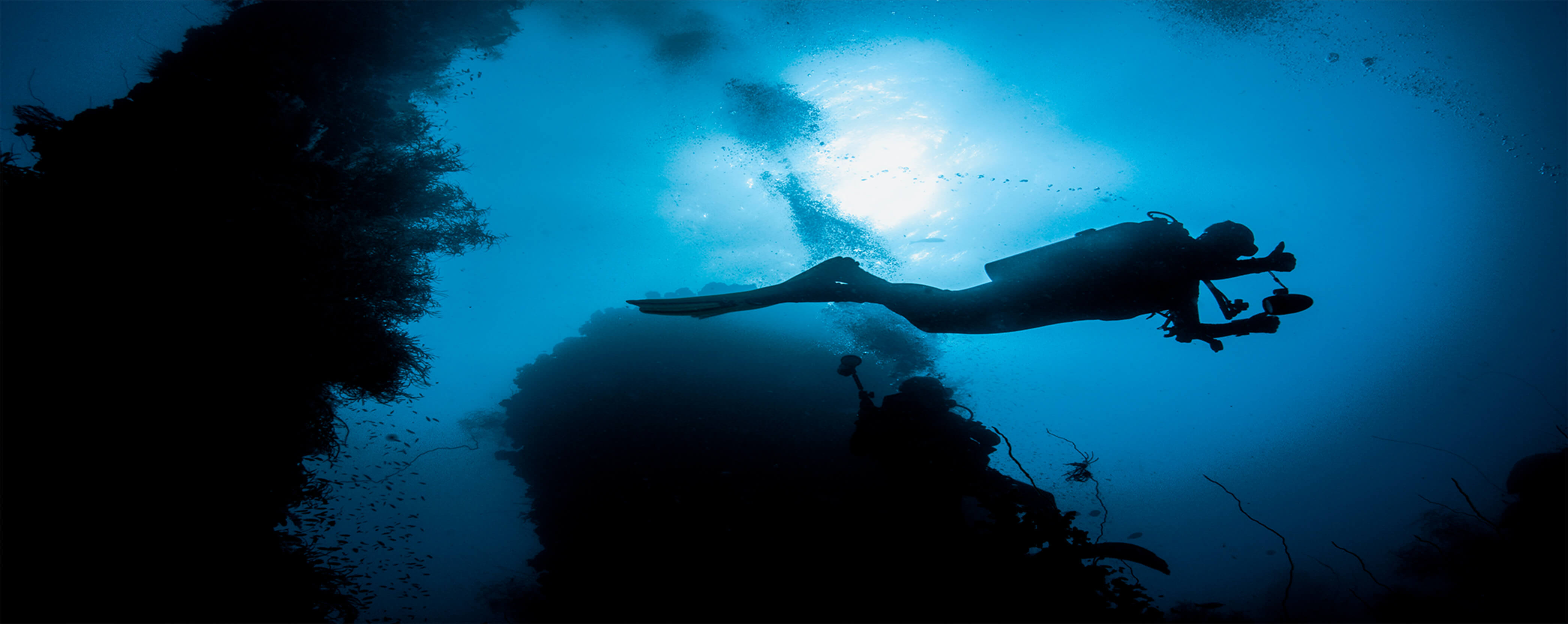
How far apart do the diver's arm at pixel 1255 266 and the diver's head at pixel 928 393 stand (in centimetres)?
511

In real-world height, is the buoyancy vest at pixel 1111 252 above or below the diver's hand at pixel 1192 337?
above

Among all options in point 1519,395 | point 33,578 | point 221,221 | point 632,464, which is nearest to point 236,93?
point 221,221

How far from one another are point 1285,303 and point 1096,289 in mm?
1507

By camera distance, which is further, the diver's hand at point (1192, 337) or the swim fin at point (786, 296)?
the swim fin at point (786, 296)

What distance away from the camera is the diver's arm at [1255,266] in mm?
4414

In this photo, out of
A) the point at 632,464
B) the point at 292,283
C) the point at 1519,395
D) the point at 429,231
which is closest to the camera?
the point at 292,283

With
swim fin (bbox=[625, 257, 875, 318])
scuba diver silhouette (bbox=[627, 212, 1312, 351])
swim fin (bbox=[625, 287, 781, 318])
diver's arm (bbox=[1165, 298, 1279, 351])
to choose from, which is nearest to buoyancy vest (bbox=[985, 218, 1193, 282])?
scuba diver silhouette (bbox=[627, 212, 1312, 351])

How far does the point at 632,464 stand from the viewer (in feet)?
46.1

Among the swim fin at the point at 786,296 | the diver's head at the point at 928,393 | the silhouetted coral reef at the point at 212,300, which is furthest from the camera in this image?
the diver's head at the point at 928,393

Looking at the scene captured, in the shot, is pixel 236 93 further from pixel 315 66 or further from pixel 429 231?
pixel 429 231

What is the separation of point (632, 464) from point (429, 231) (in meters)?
8.52

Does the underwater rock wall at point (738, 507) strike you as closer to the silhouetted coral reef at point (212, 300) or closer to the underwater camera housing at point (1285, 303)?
the underwater camera housing at point (1285, 303)

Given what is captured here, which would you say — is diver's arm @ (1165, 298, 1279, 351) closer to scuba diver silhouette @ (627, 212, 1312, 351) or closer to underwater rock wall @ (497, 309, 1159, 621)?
scuba diver silhouette @ (627, 212, 1312, 351)

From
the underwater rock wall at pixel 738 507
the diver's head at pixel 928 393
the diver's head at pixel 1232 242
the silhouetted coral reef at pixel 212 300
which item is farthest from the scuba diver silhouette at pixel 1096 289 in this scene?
the silhouetted coral reef at pixel 212 300
